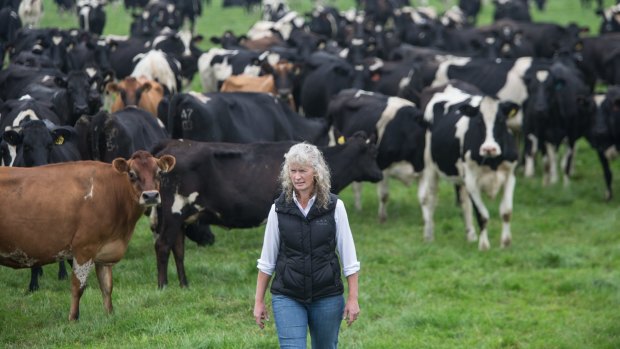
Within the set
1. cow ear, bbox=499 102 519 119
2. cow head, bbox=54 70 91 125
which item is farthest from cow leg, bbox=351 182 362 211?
cow head, bbox=54 70 91 125

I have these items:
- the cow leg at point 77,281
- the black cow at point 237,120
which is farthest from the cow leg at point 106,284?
the black cow at point 237,120

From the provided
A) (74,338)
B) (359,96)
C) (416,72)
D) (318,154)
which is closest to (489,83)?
(416,72)

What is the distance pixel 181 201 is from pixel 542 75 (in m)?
9.53

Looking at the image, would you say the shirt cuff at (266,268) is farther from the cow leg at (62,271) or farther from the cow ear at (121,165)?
the cow leg at (62,271)

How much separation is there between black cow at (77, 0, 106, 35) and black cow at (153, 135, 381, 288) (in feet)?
88.6

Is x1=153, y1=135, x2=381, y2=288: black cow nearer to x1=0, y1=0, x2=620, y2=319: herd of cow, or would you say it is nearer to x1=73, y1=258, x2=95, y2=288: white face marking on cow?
x1=0, y1=0, x2=620, y2=319: herd of cow

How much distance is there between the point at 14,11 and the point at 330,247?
1078 inches

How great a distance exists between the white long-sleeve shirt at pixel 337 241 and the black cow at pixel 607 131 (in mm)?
11697

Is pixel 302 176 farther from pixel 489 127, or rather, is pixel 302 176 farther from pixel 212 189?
pixel 489 127

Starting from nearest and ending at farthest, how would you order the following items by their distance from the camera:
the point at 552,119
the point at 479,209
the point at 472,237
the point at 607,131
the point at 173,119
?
the point at 479,209 → the point at 173,119 → the point at 472,237 → the point at 607,131 → the point at 552,119

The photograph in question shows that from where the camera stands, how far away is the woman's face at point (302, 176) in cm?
666

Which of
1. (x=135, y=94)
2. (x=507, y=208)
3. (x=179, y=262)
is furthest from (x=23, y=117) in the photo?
(x=507, y=208)

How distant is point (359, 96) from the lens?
16844 millimetres

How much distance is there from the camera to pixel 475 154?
1426 centimetres
